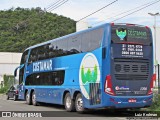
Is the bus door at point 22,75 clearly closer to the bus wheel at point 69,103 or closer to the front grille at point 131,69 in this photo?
the bus wheel at point 69,103

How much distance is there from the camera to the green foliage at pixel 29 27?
2116 inches

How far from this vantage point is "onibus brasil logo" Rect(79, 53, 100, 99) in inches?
677

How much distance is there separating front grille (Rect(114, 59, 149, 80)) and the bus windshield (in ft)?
2.94

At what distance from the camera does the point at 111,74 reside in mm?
16594

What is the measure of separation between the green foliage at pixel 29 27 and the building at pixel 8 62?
95.9 inches

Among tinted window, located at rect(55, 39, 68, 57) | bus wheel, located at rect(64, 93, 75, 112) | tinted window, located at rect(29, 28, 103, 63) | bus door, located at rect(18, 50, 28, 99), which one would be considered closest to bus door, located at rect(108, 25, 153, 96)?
tinted window, located at rect(29, 28, 103, 63)

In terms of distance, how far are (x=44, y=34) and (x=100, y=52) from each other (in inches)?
1596

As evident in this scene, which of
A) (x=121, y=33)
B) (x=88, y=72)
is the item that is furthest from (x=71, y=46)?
(x=121, y=33)

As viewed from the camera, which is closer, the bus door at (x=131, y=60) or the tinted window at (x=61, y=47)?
the bus door at (x=131, y=60)

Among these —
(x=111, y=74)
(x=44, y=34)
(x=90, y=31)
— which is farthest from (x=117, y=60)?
(x=44, y=34)

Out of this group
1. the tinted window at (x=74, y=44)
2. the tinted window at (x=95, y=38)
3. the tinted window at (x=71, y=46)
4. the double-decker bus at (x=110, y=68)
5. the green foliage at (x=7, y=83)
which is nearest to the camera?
the double-decker bus at (x=110, y=68)

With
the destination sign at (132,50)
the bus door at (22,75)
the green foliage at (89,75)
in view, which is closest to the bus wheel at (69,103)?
the green foliage at (89,75)

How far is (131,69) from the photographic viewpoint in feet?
55.6

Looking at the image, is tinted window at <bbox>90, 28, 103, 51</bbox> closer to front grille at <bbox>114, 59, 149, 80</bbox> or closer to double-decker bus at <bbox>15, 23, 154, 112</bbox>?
double-decker bus at <bbox>15, 23, 154, 112</bbox>
